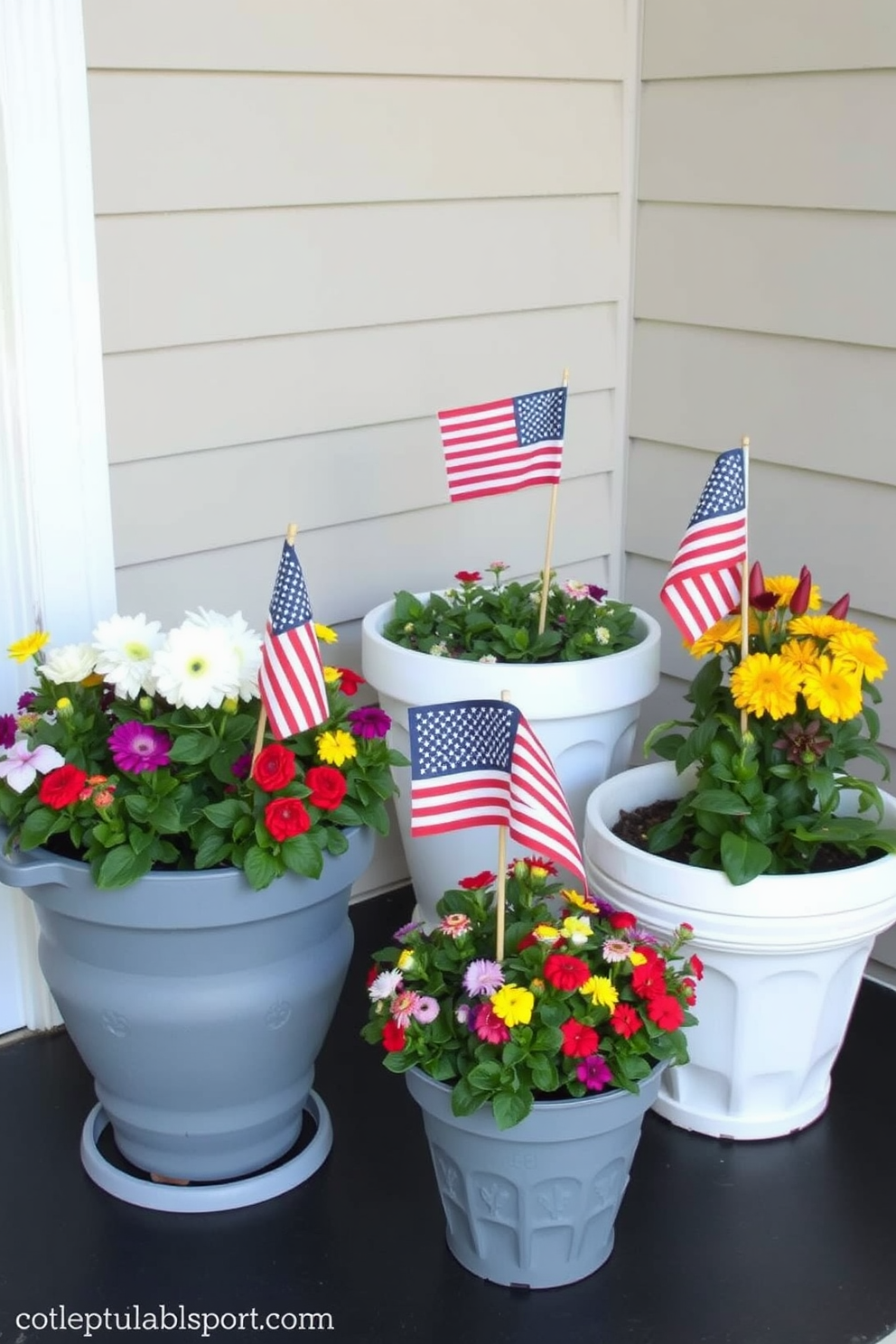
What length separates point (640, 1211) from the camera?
6.42 ft

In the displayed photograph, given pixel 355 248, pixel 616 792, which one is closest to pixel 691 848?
pixel 616 792

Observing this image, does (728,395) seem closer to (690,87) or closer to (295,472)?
(690,87)

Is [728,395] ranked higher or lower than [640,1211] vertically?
higher

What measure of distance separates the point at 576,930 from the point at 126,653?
2.09ft

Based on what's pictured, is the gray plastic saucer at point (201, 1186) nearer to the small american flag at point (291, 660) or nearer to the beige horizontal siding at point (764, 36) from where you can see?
the small american flag at point (291, 660)

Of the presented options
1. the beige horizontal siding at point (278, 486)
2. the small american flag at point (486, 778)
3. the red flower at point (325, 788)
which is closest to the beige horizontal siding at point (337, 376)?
the beige horizontal siding at point (278, 486)

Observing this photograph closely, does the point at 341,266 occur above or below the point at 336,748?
above

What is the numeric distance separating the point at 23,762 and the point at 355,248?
1003 millimetres

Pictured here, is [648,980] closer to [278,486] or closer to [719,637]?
[719,637]

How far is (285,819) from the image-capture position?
176 cm

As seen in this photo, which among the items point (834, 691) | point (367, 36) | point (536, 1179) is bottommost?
point (536, 1179)

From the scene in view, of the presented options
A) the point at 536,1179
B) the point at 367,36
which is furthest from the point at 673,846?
the point at 367,36

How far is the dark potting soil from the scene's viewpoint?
2.06 meters

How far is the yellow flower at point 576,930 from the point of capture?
1722mm
